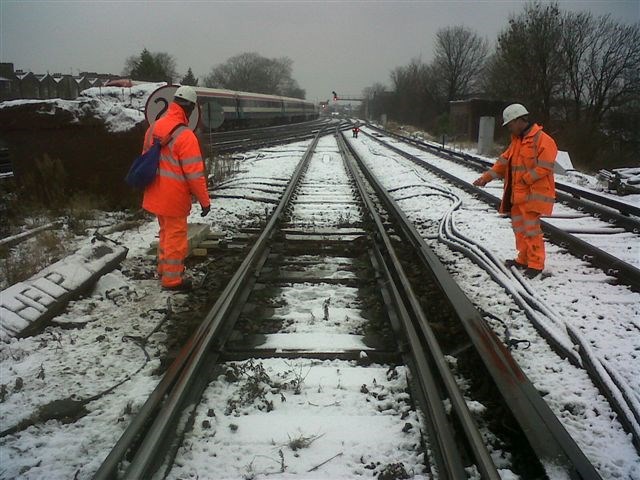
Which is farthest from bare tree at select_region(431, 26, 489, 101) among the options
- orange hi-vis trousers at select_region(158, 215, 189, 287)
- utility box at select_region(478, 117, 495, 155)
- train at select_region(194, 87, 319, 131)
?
orange hi-vis trousers at select_region(158, 215, 189, 287)

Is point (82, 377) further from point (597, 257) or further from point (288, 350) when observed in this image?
point (597, 257)

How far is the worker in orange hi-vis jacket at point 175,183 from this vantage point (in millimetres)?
4723

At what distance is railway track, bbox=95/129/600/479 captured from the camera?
2512mm

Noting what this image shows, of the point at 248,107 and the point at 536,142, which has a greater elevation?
the point at 248,107

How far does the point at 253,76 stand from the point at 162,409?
11330cm

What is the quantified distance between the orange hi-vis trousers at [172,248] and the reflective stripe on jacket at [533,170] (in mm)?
3558

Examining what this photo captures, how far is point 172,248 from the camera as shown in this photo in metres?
4.93

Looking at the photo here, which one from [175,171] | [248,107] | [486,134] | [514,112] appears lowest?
[175,171]

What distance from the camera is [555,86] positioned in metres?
31.6

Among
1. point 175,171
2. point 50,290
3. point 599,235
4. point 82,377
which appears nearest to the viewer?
point 82,377

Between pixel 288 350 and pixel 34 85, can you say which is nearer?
pixel 288 350

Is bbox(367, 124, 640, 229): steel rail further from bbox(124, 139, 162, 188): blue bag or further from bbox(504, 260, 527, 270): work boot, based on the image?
bbox(124, 139, 162, 188): blue bag

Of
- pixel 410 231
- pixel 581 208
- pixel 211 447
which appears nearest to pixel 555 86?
pixel 581 208

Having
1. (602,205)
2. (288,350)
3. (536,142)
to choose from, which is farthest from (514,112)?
(602,205)
